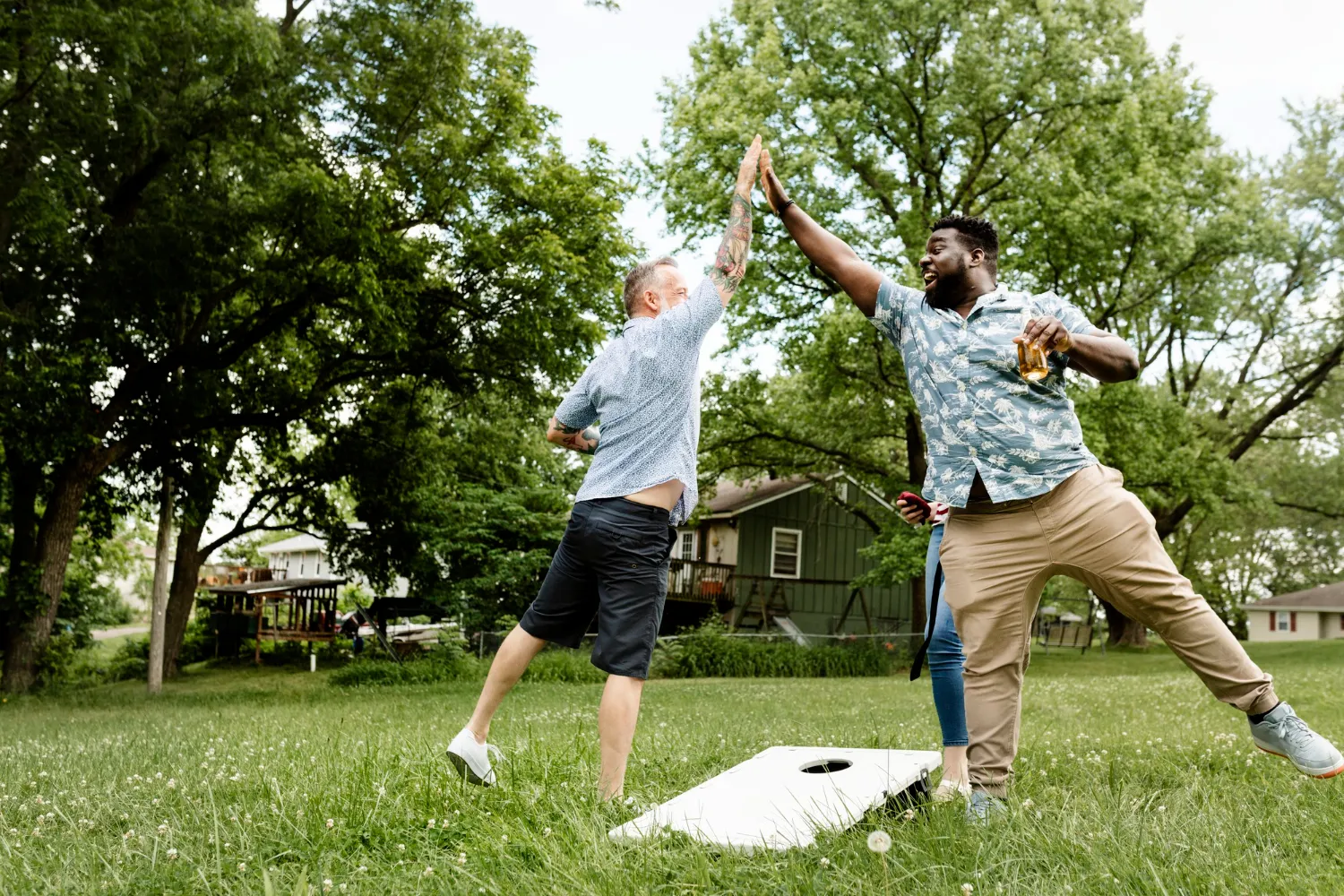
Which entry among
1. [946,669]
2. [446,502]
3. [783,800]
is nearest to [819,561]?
[446,502]

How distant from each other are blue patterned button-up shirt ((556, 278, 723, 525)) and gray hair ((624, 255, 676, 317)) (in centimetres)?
23

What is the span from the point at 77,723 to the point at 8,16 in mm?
6955

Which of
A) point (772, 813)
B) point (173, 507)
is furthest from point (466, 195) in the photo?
point (772, 813)

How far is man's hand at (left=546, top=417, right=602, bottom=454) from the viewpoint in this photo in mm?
4082

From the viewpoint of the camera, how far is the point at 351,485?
18.9 meters

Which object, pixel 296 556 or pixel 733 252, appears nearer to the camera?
pixel 733 252

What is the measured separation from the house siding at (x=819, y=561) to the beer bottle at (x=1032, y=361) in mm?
28028

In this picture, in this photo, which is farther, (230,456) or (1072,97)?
(1072,97)

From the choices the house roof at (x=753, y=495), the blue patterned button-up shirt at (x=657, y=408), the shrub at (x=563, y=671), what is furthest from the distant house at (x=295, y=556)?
the blue patterned button-up shirt at (x=657, y=408)

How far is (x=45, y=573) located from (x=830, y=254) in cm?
1519

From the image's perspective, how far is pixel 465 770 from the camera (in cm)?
360

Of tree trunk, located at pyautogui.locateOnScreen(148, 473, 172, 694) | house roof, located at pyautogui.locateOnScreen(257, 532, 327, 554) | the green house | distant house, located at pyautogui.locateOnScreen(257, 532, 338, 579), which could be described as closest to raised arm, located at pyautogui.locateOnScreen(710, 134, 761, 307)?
tree trunk, located at pyautogui.locateOnScreen(148, 473, 172, 694)

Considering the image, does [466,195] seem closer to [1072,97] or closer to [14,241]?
[14,241]

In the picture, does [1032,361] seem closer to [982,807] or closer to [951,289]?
[951,289]
